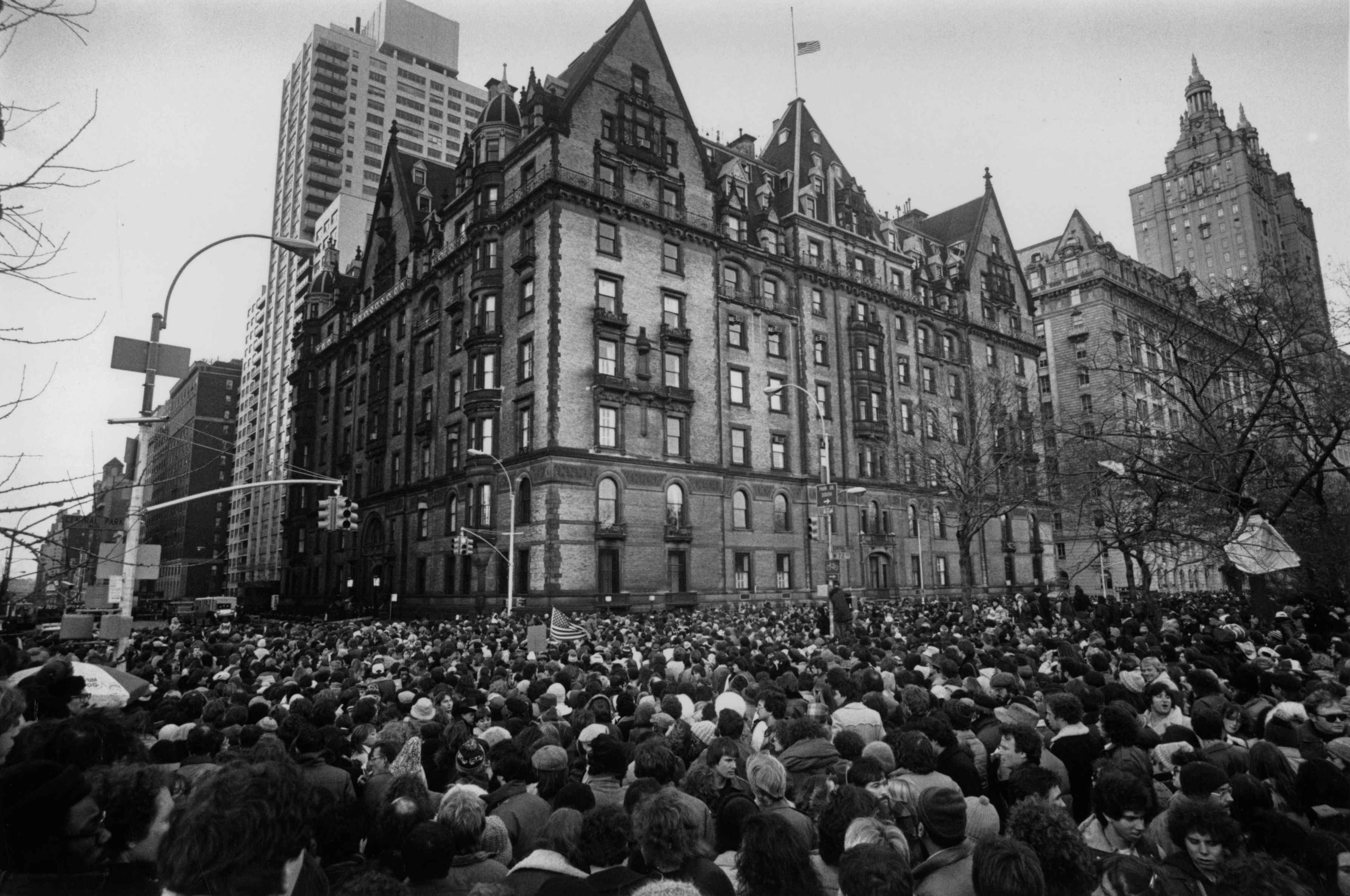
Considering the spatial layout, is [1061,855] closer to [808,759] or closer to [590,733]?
[808,759]

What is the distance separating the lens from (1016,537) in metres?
63.8

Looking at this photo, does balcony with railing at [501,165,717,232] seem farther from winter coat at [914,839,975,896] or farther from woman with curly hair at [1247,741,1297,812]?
winter coat at [914,839,975,896]

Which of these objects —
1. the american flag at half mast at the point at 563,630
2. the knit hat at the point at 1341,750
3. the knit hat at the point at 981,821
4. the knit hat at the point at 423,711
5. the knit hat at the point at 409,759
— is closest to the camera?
the knit hat at the point at 981,821

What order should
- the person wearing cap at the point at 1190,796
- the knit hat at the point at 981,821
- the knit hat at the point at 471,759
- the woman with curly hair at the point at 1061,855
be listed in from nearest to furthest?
1. the woman with curly hair at the point at 1061,855
2. the person wearing cap at the point at 1190,796
3. the knit hat at the point at 981,821
4. the knit hat at the point at 471,759

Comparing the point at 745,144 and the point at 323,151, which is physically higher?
the point at 323,151

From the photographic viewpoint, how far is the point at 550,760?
6.00 meters

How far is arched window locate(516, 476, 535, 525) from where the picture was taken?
4062cm

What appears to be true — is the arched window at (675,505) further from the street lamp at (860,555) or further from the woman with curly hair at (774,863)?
the woman with curly hair at (774,863)

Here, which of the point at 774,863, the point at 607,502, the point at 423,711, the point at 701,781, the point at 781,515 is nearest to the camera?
the point at 774,863

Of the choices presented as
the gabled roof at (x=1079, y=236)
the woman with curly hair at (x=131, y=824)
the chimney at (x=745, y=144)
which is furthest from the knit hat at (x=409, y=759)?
the gabled roof at (x=1079, y=236)

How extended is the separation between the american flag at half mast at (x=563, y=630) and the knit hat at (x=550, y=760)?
16.0m

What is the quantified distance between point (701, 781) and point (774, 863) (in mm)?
2174

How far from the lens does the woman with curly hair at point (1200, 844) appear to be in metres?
4.22

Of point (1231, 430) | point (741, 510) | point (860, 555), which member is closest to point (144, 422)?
point (1231, 430)
